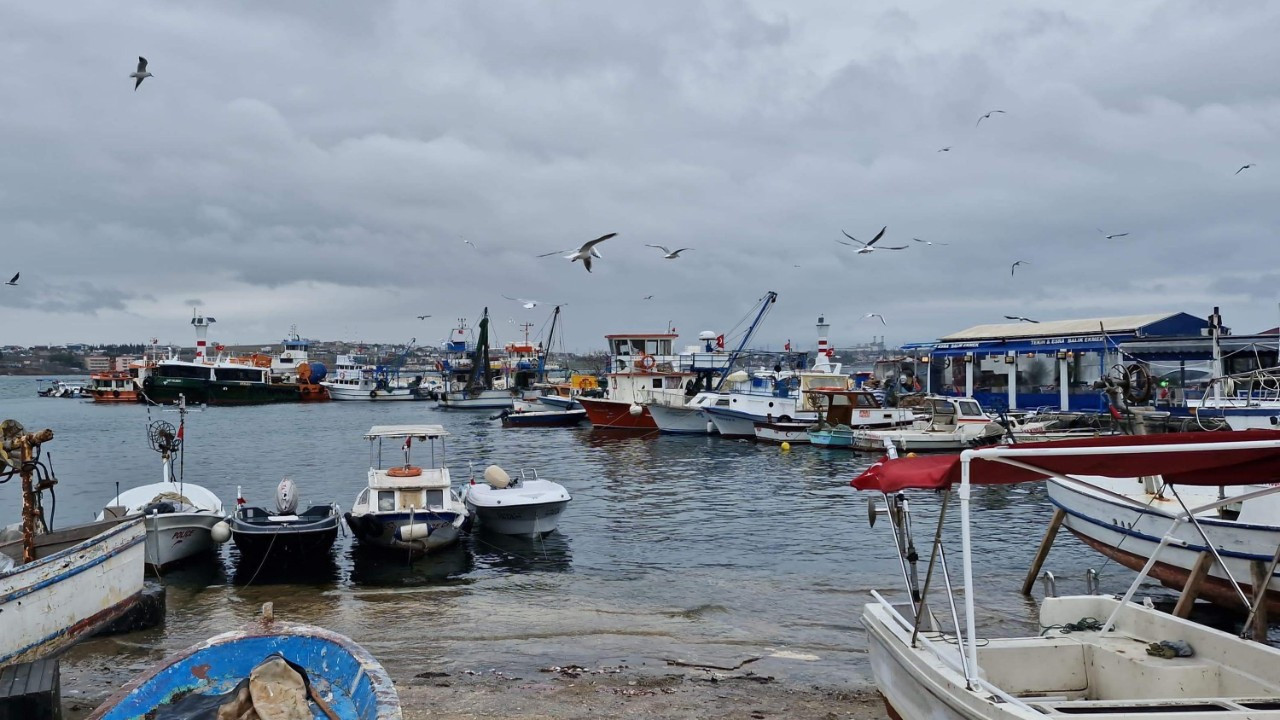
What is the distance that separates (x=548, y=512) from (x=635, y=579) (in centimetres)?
386

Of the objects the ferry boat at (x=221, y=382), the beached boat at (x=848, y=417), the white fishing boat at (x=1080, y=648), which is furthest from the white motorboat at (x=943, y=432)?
the ferry boat at (x=221, y=382)

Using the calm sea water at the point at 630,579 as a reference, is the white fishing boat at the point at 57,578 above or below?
above

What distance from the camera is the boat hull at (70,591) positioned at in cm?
1075

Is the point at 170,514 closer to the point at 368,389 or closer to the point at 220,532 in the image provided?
the point at 220,532

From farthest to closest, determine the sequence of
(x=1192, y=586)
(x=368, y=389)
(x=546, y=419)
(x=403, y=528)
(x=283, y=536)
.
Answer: (x=368, y=389) < (x=546, y=419) < (x=403, y=528) < (x=283, y=536) < (x=1192, y=586)

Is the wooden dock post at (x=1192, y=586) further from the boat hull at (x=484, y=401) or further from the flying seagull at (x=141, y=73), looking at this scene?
the boat hull at (x=484, y=401)

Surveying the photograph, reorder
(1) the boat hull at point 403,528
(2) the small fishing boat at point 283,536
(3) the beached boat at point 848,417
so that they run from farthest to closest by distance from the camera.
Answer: (3) the beached boat at point 848,417, (1) the boat hull at point 403,528, (2) the small fishing boat at point 283,536

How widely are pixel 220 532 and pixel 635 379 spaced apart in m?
37.6

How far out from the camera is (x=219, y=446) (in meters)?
50.4

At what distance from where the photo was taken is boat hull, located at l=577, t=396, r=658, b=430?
172 ft

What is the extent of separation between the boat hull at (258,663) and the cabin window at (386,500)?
10988 millimetres

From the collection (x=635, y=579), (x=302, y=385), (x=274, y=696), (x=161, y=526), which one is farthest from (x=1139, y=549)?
(x=302, y=385)

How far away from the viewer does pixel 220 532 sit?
719 inches

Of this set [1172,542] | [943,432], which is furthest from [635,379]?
[1172,542]
